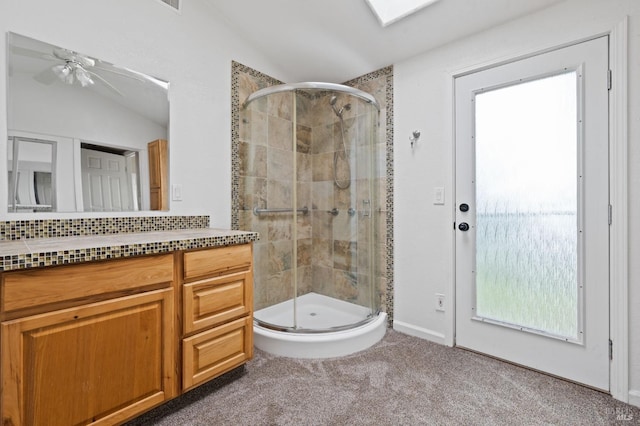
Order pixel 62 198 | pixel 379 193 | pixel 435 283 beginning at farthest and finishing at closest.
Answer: pixel 379 193
pixel 435 283
pixel 62 198

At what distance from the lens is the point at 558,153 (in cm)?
174

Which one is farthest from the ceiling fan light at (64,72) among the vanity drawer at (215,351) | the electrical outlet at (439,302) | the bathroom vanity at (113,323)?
the electrical outlet at (439,302)

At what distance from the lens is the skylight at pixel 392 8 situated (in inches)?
76.8

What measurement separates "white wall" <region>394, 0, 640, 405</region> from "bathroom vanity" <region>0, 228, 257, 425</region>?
1.33m

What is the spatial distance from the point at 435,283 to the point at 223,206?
1679 mm

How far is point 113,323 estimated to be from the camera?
1205mm

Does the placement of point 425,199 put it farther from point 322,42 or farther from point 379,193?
point 322,42

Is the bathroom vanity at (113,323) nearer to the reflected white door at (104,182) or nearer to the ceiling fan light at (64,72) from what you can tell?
the reflected white door at (104,182)

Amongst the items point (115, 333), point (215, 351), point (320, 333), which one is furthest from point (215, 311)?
point (320, 333)

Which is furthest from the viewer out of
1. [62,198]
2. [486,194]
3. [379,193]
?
[379,193]

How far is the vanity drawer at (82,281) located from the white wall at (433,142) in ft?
5.62

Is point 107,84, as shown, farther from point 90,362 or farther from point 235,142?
point 90,362

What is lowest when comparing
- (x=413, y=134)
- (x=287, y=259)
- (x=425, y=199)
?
(x=287, y=259)

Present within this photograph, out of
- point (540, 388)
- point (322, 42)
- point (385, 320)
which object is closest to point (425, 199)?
point (385, 320)
